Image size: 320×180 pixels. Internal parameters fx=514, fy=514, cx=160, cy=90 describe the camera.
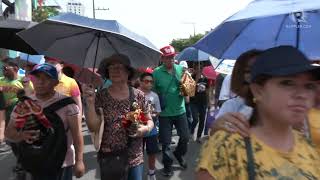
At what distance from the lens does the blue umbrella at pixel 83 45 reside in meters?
4.50

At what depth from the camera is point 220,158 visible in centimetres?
190

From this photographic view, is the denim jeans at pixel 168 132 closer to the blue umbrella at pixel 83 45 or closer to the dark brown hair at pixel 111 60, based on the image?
the blue umbrella at pixel 83 45

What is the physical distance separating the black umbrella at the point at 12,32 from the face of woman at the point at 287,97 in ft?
9.84

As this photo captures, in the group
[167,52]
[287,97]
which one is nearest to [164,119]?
[167,52]

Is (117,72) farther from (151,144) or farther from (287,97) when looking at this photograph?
(287,97)

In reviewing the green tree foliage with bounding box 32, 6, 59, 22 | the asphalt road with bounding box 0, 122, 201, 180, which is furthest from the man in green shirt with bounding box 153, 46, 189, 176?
the green tree foliage with bounding box 32, 6, 59, 22

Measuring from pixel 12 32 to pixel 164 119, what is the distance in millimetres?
3101

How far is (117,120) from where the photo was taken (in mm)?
4266

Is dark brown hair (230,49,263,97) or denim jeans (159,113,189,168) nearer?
dark brown hair (230,49,263,97)

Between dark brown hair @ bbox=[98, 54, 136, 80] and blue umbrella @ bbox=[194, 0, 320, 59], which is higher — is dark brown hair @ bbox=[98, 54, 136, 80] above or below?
below

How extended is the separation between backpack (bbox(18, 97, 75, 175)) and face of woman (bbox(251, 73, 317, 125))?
230 cm

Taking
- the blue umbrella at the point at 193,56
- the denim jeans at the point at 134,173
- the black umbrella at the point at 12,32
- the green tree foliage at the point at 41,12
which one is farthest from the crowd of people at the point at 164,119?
the green tree foliage at the point at 41,12

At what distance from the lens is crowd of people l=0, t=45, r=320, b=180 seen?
191 centimetres

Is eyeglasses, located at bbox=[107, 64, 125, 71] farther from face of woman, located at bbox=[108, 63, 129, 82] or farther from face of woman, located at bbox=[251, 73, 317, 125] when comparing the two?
face of woman, located at bbox=[251, 73, 317, 125]
